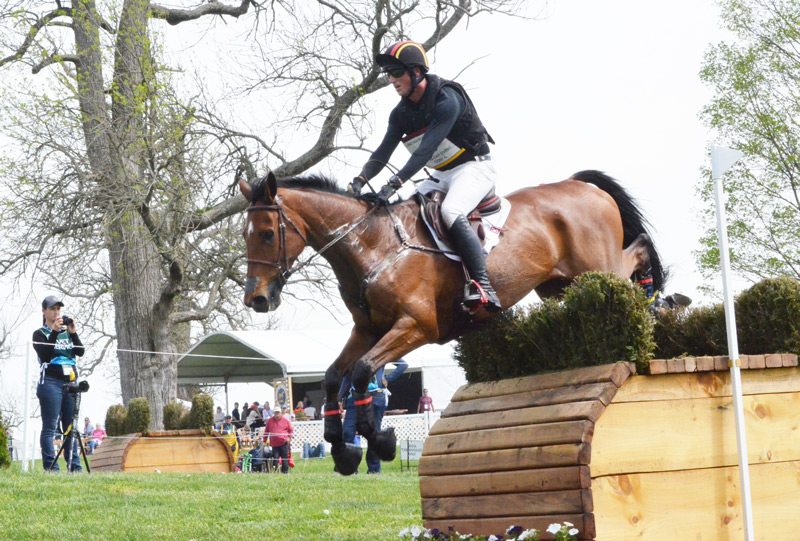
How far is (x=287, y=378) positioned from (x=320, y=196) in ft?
52.3

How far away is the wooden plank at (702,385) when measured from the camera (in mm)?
4148

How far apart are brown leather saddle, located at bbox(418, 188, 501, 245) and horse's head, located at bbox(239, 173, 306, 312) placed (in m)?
0.85

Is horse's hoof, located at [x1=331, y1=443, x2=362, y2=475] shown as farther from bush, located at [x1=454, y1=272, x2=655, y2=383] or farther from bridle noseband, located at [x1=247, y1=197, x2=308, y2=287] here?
bridle noseband, located at [x1=247, y1=197, x2=308, y2=287]

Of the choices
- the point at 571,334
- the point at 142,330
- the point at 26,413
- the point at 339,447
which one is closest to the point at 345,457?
the point at 339,447

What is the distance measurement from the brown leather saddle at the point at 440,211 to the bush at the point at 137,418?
7.41 m

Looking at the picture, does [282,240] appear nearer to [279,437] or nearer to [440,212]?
[440,212]

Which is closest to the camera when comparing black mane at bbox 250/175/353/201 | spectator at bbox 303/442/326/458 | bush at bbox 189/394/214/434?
black mane at bbox 250/175/353/201

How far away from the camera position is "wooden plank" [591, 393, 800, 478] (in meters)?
4.02

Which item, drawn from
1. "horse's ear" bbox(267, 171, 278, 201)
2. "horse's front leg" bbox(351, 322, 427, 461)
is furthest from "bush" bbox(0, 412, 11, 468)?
"horse's front leg" bbox(351, 322, 427, 461)

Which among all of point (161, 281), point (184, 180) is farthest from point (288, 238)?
point (161, 281)

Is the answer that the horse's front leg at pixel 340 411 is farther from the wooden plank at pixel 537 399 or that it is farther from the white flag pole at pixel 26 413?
the white flag pole at pixel 26 413

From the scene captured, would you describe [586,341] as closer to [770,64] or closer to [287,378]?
[287,378]

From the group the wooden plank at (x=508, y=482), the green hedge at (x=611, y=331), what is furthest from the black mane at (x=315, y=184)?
the wooden plank at (x=508, y=482)

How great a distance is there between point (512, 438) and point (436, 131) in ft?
6.68
